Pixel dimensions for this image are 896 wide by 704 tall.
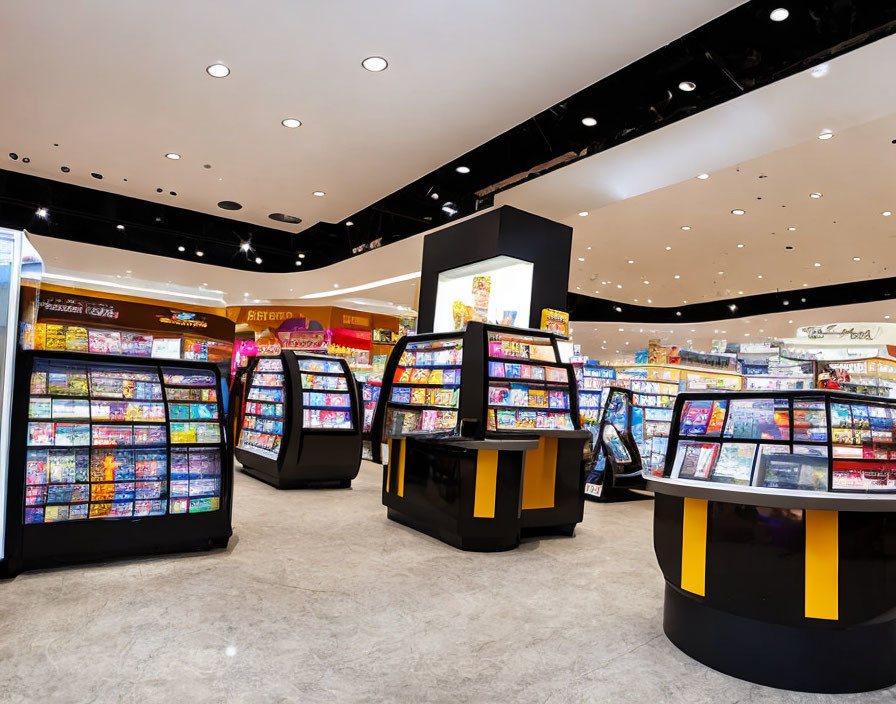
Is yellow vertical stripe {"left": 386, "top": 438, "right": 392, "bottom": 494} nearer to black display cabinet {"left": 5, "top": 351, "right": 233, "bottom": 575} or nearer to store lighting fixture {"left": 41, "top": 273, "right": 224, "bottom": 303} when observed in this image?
black display cabinet {"left": 5, "top": 351, "right": 233, "bottom": 575}

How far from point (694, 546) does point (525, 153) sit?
167 inches

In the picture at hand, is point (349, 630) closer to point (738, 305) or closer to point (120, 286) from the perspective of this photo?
point (120, 286)

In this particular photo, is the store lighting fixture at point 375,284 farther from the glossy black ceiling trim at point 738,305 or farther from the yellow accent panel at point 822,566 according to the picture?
the yellow accent panel at point 822,566

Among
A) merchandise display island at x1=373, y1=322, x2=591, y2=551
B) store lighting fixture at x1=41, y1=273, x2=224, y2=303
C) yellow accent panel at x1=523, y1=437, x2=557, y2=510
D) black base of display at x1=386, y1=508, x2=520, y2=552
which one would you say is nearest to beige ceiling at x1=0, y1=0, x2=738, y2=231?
merchandise display island at x1=373, y1=322, x2=591, y2=551

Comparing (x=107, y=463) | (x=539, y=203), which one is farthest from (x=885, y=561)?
(x=539, y=203)

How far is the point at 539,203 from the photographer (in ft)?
22.6

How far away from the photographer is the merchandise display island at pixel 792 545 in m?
2.54

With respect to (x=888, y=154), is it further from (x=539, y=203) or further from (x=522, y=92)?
(x=522, y=92)

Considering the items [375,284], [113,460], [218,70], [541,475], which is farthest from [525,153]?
[375,284]

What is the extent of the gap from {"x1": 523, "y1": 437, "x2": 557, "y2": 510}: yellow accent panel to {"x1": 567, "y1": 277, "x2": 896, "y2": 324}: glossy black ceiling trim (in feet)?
35.4

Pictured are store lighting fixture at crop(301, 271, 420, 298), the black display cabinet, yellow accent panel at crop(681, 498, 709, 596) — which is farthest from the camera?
store lighting fixture at crop(301, 271, 420, 298)

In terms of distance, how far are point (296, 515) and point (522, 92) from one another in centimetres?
424

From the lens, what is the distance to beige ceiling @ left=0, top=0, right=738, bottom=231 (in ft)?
13.6

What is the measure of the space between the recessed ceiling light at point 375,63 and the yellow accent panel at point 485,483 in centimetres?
314
